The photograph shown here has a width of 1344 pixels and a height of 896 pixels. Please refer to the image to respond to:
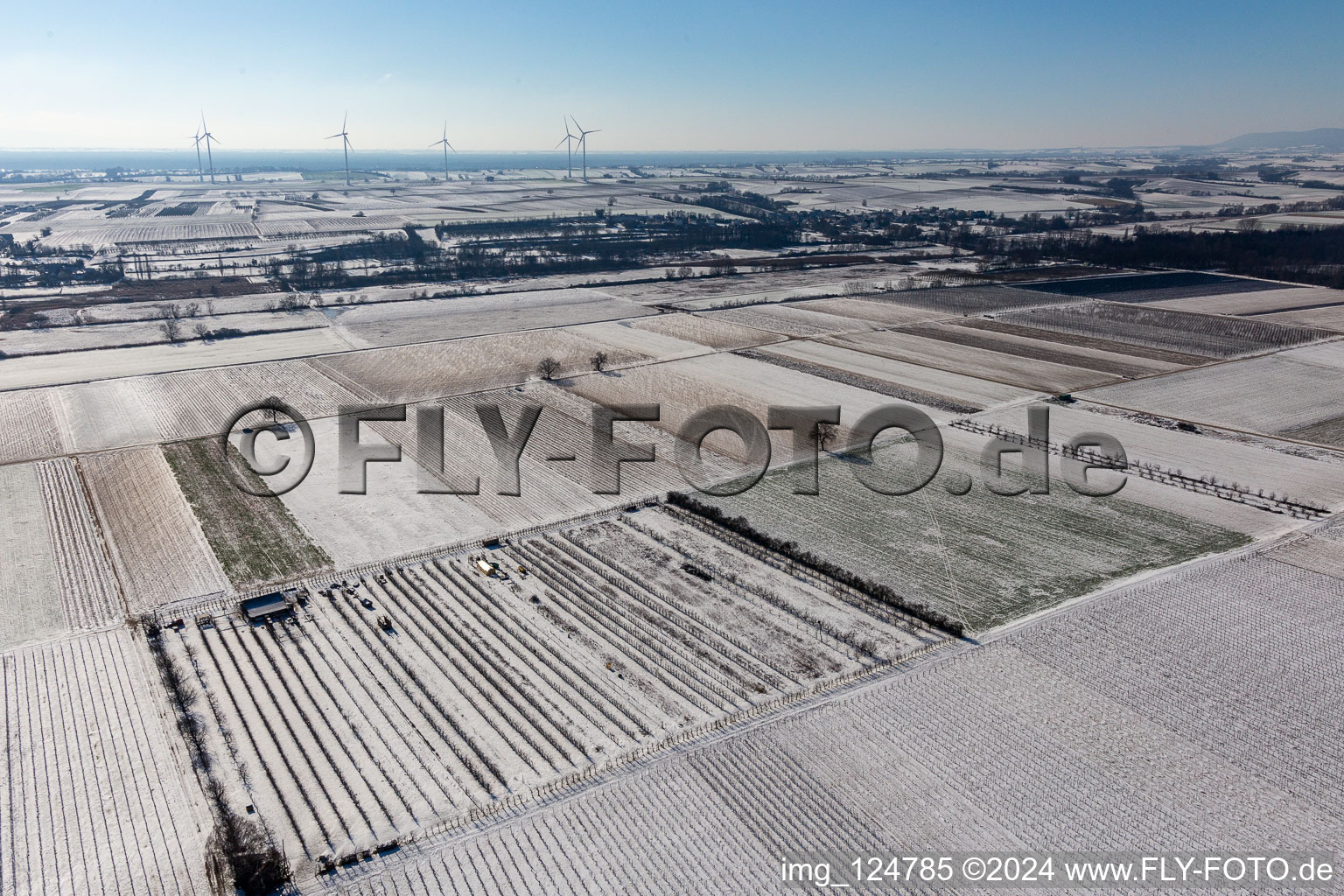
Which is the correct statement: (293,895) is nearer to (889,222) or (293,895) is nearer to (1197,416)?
(1197,416)

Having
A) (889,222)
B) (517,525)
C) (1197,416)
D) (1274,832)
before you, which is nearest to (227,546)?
(517,525)

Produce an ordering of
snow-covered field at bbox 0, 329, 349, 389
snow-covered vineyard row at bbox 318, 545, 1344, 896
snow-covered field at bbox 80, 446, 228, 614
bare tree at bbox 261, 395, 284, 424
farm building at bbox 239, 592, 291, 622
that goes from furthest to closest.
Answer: snow-covered field at bbox 0, 329, 349, 389 < bare tree at bbox 261, 395, 284, 424 < snow-covered field at bbox 80, 446, 228, 614 < farm building at bbox 239, 592, 291, 622 < snow-covered vineyard row at bbox 318, 545, 1344, 896

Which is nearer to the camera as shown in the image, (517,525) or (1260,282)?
(517,525)

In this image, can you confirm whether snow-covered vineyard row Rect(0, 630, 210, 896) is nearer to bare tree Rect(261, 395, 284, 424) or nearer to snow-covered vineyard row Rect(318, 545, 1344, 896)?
snow-covered vineyard row Rect(318, 545, 1344, 896)

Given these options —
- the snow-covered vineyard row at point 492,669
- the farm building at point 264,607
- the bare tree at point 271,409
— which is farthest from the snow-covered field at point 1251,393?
the bare tree at point 271,409
